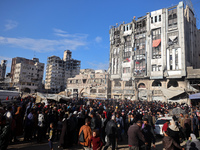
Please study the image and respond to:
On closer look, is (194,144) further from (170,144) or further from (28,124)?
(28,124)

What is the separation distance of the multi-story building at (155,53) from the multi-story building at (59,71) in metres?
42.9

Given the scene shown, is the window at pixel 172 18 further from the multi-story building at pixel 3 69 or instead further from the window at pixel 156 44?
the multi-story building at pixel 3 69

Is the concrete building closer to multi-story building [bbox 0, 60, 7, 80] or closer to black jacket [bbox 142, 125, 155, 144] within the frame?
black jacket [bbox 142, 125, 155, 144]

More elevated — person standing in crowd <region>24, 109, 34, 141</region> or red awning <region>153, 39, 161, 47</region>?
red awning <region>153, 39, 161, 47</region>

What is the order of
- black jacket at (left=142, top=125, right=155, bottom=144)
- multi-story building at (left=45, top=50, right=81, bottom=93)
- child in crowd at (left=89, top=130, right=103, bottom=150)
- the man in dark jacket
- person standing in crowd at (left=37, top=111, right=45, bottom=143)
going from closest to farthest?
child in crowd at (left=89, top=130, right=103, bottom=150) → the man in dark jacket → black jacket at (left=142, top=125, right=155, bottom=144) → person standing in crowd at (left=37, top=111, right=45, bottom=143) → multi-story building at (left=45, top=50, right=81, bottom=93)

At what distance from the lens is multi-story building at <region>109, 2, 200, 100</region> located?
34188mm

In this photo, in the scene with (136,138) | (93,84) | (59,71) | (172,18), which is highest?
(172,18)

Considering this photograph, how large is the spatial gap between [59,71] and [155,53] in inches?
2254

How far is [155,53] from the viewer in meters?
38.0

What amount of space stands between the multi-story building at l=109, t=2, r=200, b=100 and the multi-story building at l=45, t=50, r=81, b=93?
42.9 m

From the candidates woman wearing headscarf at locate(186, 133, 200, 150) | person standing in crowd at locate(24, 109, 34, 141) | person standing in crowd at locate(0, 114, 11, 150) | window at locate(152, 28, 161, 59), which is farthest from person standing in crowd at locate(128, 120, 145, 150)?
window at locate(152, 28, 161, 59)

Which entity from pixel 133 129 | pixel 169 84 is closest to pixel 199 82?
pixel 169 84

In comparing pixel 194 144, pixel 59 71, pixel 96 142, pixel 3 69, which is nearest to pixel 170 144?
pixel 194 144

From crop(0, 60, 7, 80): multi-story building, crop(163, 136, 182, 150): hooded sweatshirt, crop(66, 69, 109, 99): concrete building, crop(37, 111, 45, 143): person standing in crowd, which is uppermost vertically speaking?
crop(0, 60, 7, 80): multi-story building
